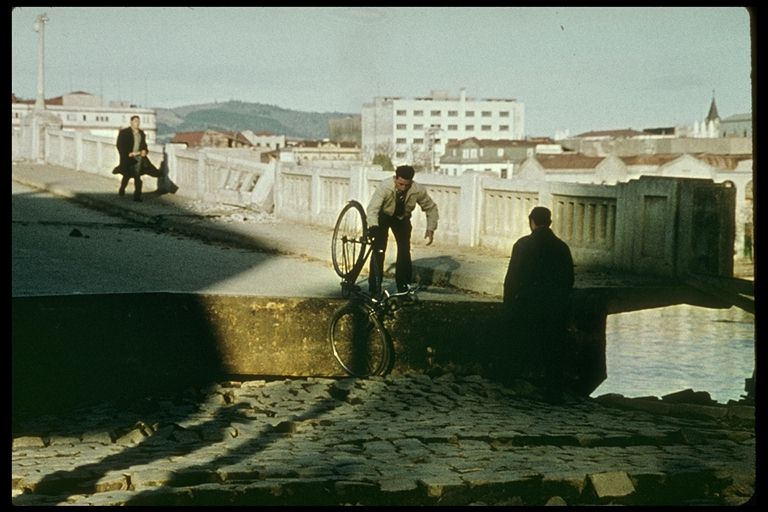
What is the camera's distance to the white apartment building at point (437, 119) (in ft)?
608

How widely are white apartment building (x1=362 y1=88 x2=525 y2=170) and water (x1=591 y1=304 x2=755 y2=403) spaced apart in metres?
122

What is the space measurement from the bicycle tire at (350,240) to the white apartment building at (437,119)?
16145 cm

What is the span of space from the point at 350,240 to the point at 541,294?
8.10 feet

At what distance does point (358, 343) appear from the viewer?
1296cm

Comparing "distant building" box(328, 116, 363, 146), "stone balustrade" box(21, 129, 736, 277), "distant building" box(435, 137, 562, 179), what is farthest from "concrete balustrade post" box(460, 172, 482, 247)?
"distant building" box(328, 116, 363, 146)

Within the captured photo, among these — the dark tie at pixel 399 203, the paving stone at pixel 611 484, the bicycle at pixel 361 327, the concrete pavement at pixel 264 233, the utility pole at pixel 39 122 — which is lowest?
the paving stone at pixel 611 484

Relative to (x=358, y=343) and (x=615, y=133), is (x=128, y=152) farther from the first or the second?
(x=615, y=133)

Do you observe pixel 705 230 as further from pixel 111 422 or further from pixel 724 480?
pixel 111 422

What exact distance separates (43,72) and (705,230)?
114 ft

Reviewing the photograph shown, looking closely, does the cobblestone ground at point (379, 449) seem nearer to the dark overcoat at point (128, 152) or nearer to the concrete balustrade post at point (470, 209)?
the concrete balustrade post at point (470, 209)

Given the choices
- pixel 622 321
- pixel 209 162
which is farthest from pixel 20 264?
pixel 622 321

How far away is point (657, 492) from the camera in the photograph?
25.6 ft

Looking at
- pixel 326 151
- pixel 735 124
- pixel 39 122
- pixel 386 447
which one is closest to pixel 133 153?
pixel 386 447

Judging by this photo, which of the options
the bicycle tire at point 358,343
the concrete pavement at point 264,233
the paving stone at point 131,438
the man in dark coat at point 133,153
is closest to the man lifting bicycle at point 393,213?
the bicycle tire at point 358,343
